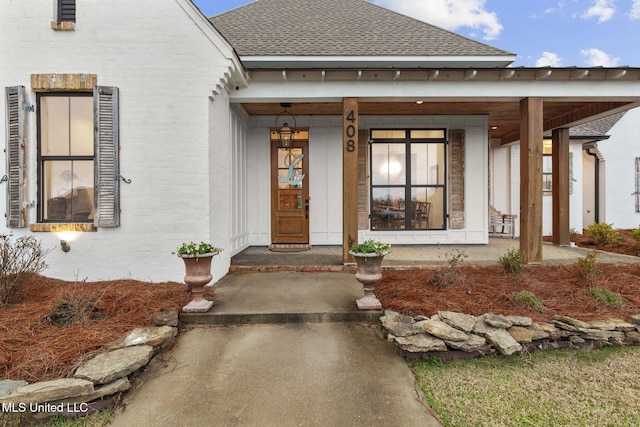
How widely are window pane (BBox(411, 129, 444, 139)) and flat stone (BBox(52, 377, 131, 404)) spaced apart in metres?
6.91

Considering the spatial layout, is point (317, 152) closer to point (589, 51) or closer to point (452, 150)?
point (452, 150)

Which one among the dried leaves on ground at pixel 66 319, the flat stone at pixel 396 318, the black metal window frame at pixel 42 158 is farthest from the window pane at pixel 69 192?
the flat stone at pixel 396 318

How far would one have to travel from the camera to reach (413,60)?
256 inches

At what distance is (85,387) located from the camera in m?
2.01

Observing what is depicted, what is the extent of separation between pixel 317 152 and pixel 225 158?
8.35 feet

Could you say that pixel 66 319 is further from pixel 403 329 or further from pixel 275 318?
pixel 403 329

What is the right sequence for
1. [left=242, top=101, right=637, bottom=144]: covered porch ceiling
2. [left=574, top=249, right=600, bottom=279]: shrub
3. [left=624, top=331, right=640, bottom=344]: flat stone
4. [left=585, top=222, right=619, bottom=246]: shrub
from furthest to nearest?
[left=585, top=222, right=619, bottom=246]: shrub → [left=242, top=101, right=637, bottom=144]: covered porch ceiling → [left=574, top=249, right=600, bottom=279]: shrub → [left=624, top=331, right=640, bottom=344]: flat stone

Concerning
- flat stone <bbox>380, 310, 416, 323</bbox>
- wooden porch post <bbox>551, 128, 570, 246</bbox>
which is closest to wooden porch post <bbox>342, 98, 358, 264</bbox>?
flat stone <bbox>380, 310, 416, 323</bbox>

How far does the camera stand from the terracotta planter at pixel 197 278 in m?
3.28

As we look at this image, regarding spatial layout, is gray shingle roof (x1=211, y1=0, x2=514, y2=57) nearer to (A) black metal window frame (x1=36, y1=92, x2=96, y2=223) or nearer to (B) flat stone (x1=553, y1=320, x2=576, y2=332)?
(A) black metal window frame (x1=36, y1=92, x2=96, y2=223)

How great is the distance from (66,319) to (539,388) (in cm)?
434

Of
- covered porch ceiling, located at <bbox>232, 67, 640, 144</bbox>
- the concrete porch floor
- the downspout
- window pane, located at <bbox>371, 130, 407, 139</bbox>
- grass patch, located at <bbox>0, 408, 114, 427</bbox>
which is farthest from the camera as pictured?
the downspout

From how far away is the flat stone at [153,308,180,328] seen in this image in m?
3.00

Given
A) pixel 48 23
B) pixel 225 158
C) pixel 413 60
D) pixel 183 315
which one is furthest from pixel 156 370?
pixel 413 60
